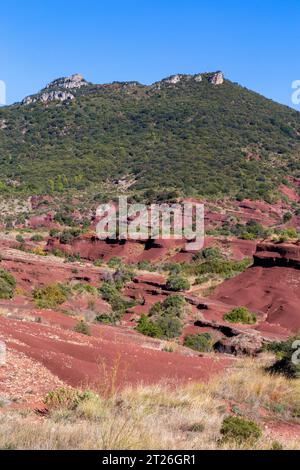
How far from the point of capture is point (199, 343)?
18.3 m

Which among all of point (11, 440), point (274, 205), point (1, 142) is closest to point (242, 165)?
point (274, 205)

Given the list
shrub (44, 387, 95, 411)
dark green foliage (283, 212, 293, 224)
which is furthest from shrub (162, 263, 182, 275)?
shrub (44, 387, 95, 411)

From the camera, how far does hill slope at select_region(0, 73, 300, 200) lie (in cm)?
6944

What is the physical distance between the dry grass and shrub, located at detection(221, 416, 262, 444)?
0.37 ft

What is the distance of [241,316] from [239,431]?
686 inches

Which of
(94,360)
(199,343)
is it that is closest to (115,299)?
(199,343)

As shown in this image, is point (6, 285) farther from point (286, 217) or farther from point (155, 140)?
point (155, 140)

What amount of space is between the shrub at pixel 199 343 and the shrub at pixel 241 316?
3920 millimetres

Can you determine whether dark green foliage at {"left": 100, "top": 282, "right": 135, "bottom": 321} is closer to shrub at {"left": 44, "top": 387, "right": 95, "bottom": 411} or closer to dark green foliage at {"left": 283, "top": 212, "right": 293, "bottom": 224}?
shrub at {"left": 44, "top": 387, "right": 95, "bottom": 411}

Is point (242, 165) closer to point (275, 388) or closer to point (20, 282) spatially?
point (20, 282)

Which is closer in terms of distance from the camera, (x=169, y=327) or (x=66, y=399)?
(x=66, y=399)

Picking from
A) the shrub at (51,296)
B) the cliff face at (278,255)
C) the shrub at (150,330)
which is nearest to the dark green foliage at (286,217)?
the cliff face at (278,255)

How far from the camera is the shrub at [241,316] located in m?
22.7

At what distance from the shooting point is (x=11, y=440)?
445 centimetres
